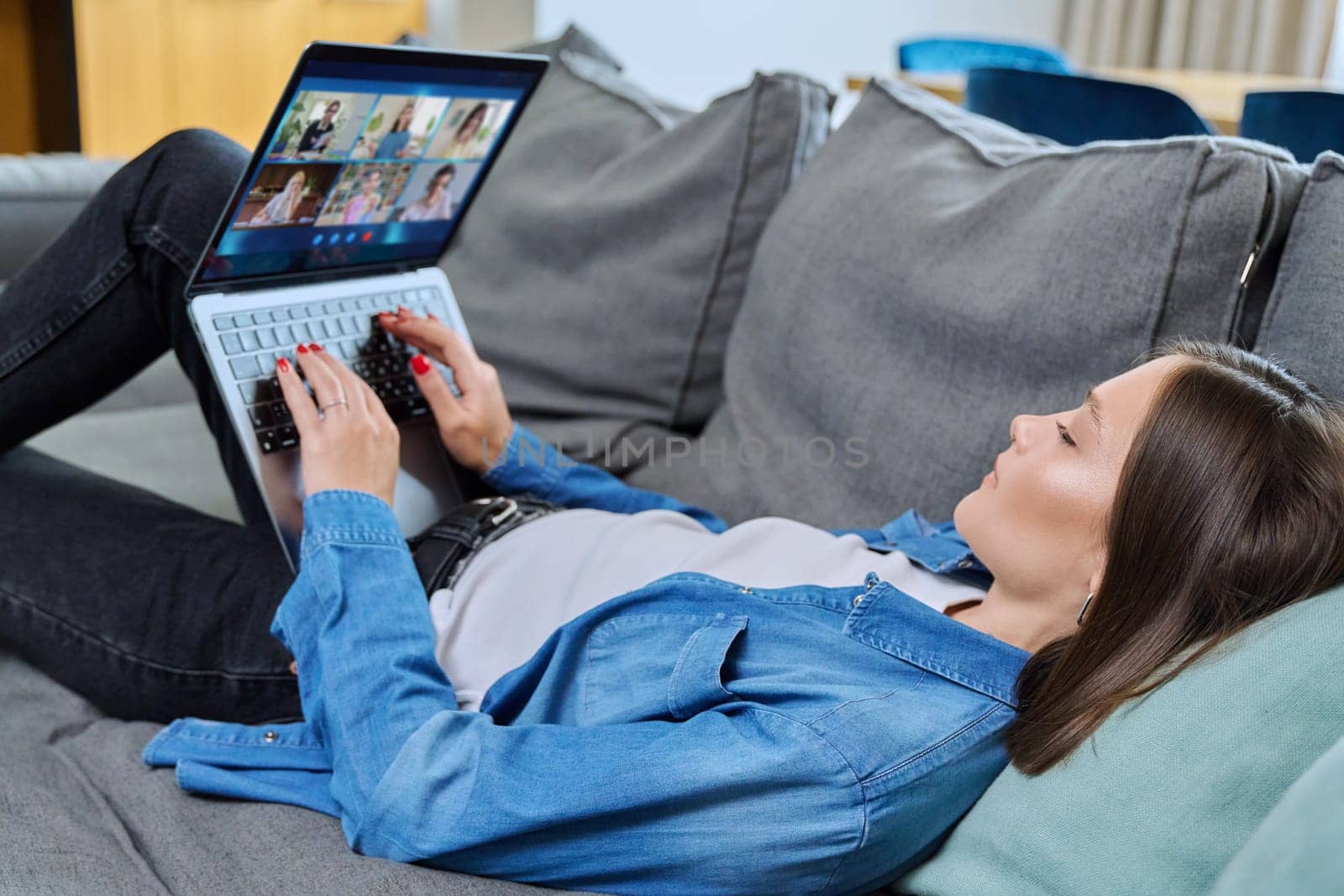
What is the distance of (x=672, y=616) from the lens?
0.86 metres

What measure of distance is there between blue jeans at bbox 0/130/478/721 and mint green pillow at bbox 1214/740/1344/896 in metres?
0.77

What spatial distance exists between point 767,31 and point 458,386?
374 cm

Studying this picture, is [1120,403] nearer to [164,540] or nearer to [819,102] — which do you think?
[819,102]

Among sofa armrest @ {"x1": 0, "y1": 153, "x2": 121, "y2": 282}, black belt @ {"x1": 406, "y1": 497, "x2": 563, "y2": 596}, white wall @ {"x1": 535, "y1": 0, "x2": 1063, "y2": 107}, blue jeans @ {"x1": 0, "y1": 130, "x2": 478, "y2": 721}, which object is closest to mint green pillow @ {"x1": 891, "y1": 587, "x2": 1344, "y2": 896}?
black belt @ {"x1": 406, "y1": 497, "x2": 563, "y2": 596}

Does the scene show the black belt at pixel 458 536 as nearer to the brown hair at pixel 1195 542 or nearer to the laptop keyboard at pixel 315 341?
the laptop keyboard at pixel 315 341

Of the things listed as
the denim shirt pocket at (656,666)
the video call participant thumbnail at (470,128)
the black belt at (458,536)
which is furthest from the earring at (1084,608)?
the video call participant thumbnail at (470,128)

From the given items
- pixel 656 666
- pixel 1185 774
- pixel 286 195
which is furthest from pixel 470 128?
pixel 1185 774

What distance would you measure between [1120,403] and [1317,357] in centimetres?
16

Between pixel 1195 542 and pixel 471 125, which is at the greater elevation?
pixel 471 125

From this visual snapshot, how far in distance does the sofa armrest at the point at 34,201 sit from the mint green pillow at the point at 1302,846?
1.69m

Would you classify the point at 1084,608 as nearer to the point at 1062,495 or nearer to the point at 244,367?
the point at 1062,495

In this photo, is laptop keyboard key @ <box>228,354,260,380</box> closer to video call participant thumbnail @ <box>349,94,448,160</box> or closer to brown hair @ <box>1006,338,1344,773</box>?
video call participant thumbnail @ <box>349,94,448,160</box>

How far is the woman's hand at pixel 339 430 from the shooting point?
97cm

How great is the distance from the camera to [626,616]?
88cm
